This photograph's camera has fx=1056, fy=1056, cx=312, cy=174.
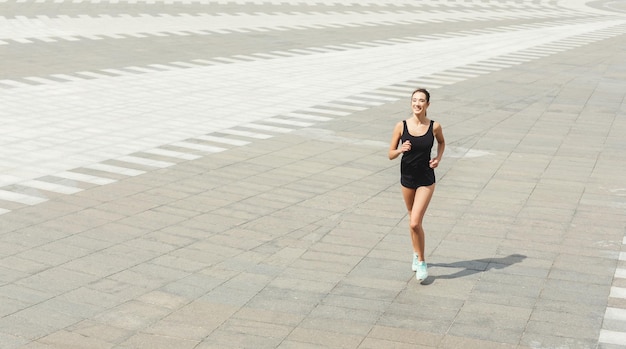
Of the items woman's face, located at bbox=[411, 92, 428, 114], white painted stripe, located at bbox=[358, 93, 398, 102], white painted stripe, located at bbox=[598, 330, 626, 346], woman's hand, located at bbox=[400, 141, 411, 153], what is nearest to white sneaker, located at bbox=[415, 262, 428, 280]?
woman's hand, located at bbox=[400, 141, 411, 153]

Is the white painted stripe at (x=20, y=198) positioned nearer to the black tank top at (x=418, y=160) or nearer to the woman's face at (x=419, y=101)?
the black tank top at (x=418, y=160)

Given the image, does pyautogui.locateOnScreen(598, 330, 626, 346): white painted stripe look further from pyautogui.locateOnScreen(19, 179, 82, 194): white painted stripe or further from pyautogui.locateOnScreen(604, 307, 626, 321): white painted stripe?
pyautogui.locateOnScreen(19, 179, 82, 194): white painted stripe

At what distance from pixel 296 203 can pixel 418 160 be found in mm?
3307

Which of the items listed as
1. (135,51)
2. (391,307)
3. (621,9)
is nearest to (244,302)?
(391,307)

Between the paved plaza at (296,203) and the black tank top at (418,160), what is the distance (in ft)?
3.25

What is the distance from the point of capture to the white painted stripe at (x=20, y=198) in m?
13.4

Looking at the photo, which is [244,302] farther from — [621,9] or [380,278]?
[621,9]

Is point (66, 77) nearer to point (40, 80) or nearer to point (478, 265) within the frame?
point (40, 80)

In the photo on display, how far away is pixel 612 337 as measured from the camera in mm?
9289

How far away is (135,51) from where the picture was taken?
30.0m

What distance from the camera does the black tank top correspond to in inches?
423

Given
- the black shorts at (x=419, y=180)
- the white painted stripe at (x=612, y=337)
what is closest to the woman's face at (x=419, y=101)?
the black shorts at (x=419, y=180)

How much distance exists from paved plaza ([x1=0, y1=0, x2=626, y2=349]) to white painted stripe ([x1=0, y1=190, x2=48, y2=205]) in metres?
0.05

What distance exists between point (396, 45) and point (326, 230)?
2209 cm
